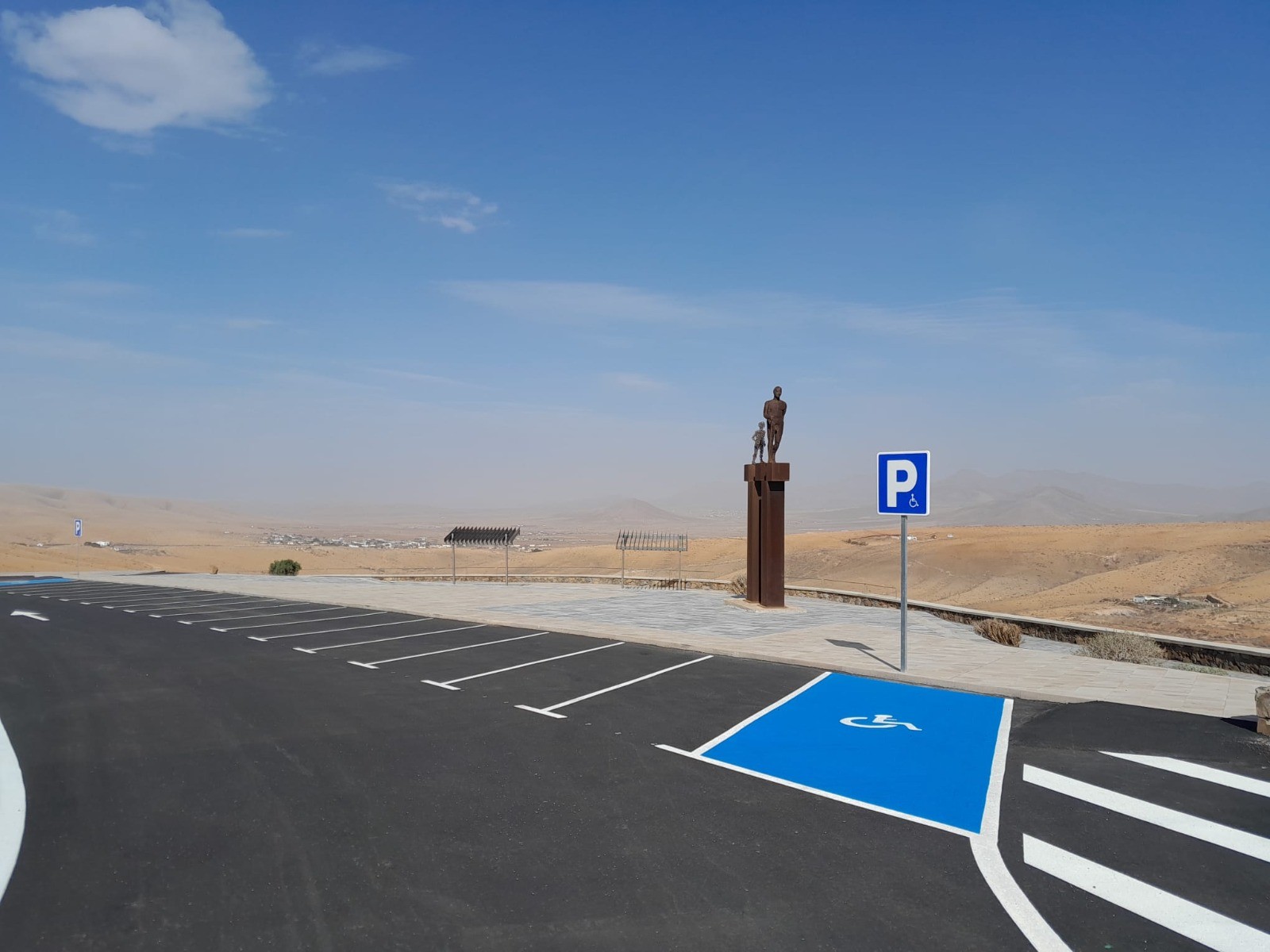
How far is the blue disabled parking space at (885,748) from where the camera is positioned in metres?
6.73

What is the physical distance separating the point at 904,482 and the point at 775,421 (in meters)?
8.76

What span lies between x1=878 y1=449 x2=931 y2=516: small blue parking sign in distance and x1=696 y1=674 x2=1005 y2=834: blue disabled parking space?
2531mm

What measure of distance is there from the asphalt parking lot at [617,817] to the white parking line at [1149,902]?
0.07 ft

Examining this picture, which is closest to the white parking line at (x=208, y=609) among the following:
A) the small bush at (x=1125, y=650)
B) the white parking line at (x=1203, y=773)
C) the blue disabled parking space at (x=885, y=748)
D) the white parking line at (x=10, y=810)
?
the white parking line at (x=10, y=810)

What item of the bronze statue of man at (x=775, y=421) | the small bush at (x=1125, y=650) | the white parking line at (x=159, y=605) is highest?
the bronze statue of man at (x=775, y=421)

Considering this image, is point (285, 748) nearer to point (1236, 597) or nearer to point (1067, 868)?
point (1067, 868)

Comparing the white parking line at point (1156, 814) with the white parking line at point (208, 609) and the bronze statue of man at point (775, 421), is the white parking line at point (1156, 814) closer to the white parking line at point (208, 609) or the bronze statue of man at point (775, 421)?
the bronze statue of man at point (775, 421)

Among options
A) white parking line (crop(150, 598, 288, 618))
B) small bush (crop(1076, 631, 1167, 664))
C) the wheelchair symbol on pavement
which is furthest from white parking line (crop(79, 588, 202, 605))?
small bush (crop(1076, 631, 1167, 664))

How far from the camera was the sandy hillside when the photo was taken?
23.8 m

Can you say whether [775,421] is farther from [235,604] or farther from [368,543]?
[368,543]

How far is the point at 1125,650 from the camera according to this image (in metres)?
13.5

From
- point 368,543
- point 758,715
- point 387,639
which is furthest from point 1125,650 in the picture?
point 368,543

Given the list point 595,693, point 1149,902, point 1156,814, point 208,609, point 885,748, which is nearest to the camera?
point 1149,902

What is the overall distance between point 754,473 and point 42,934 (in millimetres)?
17419
